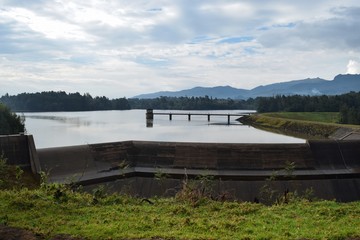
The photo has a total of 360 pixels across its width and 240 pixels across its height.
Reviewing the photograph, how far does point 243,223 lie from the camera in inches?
226

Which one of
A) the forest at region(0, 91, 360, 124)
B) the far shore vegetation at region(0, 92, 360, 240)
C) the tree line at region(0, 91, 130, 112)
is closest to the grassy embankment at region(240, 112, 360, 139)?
the forest at region(0, 91, 360, 124)

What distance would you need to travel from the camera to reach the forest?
277ft

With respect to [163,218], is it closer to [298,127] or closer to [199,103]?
[298,127]

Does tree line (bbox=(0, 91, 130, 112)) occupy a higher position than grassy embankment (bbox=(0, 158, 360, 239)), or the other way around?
tree line (bbox=(0, 91, 130, 112))

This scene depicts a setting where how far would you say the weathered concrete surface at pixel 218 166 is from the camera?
685 inches

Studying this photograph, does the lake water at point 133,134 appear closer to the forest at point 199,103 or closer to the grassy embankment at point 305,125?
the grassy embankment at point 305,125

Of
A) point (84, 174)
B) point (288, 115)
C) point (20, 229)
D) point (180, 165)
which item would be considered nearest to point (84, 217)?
point (20, 229)

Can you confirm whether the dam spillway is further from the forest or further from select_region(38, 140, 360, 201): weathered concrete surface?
the forest

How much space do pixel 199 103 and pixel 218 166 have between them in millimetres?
168273

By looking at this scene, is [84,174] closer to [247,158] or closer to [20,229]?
[247,158]

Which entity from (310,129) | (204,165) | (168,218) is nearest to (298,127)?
(310,129)

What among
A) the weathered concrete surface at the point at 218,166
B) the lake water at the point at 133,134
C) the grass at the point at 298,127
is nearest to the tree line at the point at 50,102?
the lake water at the point at 133,134

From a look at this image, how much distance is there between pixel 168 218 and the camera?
19.6 feet

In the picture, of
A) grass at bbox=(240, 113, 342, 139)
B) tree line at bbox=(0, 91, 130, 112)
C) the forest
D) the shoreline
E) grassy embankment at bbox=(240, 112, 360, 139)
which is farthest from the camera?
tree line at bbox=(0, 91, 130, 112)
